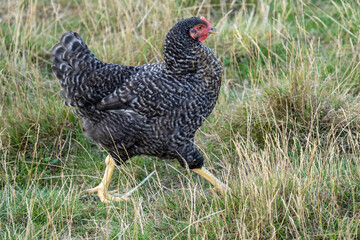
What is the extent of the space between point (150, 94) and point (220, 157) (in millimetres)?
1094

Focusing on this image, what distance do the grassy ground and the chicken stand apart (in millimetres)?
241

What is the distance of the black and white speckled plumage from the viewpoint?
Answer: 12.2ft

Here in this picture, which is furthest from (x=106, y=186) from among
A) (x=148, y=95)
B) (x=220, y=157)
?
(x=220, y=157)

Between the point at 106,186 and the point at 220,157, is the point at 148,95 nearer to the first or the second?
the point at 106,186

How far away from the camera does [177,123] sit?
371cm

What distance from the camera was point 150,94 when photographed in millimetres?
3717

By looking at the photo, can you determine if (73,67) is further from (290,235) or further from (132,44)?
(290,235)

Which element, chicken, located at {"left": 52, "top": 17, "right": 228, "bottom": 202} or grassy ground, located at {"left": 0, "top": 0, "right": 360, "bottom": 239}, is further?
chicken, located at {"left": 52, "top": 17, "right": 228, "bottom": 202}

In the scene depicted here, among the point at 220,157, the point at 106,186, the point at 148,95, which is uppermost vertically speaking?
the point at 148,95

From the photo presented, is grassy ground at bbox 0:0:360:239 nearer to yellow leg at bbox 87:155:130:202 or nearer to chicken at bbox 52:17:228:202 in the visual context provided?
yellow leg at bbox 87:155:130:202

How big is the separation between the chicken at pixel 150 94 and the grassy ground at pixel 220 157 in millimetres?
241

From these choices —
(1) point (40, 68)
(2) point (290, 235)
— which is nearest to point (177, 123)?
(2) point (290, 235)

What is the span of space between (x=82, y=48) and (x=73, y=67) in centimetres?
18

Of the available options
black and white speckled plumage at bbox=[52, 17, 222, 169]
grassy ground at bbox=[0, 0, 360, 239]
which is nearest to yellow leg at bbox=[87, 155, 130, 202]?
grassy ground at bbox=[0, 0, 360, 239]
